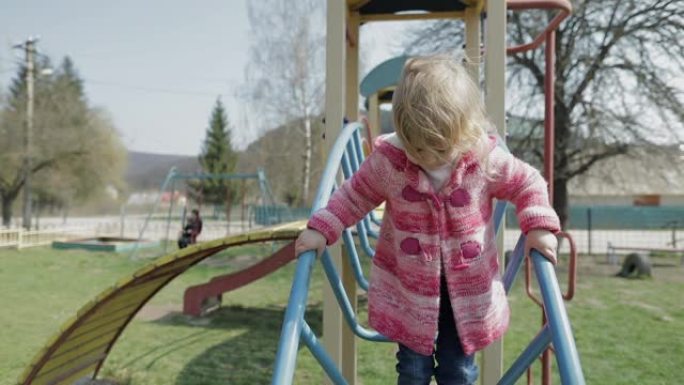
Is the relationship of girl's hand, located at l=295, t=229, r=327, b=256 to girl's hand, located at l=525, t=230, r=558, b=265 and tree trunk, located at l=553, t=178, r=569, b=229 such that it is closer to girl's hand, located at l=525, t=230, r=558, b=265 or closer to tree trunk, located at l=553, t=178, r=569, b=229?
girl's hand, located at l=525, t=230, r=558, b=265

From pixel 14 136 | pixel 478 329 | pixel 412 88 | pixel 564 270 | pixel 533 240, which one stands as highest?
pixel 14 136

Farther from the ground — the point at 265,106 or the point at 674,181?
the point at 265,106

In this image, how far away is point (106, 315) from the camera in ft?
9.07

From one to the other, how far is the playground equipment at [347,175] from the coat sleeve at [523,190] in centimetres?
7

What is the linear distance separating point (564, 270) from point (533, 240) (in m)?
9.09

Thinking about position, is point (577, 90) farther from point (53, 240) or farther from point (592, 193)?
point (53, 240)

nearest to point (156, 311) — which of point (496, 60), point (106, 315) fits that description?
point (106, 315)

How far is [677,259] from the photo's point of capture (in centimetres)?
1093

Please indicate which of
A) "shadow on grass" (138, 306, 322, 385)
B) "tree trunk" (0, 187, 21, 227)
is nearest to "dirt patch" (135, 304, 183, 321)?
"shadow on grass" (138, 306, 322, 385)

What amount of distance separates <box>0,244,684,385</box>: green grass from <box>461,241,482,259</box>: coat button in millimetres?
2545

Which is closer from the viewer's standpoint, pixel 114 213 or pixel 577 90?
pixel 577 90

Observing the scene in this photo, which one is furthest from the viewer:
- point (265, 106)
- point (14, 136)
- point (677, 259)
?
point (14, 136)

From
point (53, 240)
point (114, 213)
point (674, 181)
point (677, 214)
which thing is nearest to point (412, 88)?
point (674, 181)

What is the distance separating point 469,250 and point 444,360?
268 mm
